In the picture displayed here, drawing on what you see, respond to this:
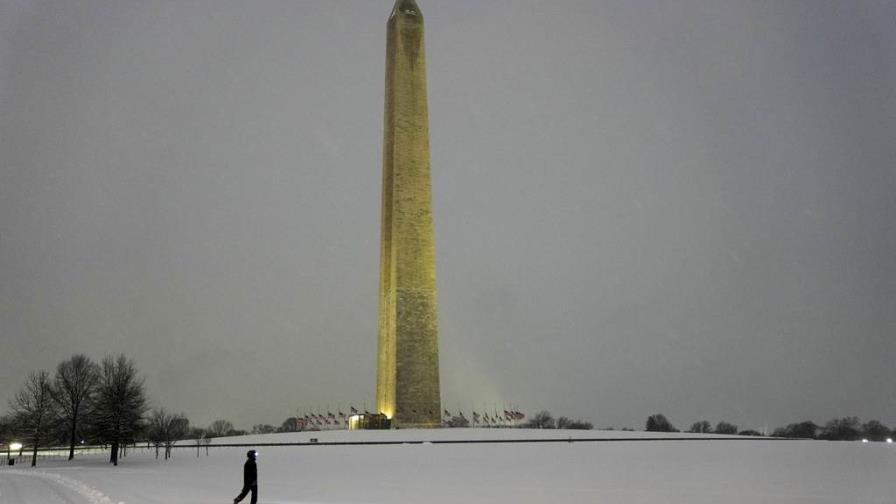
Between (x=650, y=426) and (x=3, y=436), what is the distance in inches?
2416

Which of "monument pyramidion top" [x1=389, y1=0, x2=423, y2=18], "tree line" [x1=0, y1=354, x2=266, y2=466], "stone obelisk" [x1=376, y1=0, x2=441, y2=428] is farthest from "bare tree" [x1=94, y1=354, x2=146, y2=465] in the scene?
"monument pyramidion top" [x1=389, y1=0, x2=423, y2=18]

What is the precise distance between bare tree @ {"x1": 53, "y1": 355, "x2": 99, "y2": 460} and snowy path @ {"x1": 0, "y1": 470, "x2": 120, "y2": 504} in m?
18.1

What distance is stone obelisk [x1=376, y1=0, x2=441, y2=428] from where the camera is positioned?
45.6 metres

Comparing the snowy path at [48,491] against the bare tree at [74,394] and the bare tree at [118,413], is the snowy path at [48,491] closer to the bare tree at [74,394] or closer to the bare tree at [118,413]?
the bare tree at [118,413]

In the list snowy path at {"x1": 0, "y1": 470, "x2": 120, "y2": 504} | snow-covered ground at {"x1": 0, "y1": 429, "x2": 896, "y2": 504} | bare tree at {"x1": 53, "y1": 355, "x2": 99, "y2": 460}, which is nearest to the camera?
snow-covered ground at {"x1": 0, "y1": 429, "x2": 896, "y2": 504}

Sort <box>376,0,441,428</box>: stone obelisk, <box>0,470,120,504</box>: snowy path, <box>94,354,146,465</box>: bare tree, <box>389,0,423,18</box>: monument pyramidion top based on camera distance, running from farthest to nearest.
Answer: <box>389,0,423,18</box>: monument pyramidion top, <box>376,0,441,428</box>: stone obelisk, <box>94,354,146,465</box>: bare tree, <box>0,470,120,504</box>: snowy path

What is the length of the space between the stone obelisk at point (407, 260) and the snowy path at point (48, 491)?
26076mm

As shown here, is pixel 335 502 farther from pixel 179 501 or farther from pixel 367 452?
pixel 367 452

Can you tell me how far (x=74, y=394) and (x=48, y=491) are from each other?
24.9 metres

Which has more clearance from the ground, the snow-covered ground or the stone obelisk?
the stone obelisk

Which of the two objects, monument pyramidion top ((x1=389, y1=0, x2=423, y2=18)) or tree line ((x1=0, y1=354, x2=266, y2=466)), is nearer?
tree line ((x1=0, y1=354, x2=266, y2=466))

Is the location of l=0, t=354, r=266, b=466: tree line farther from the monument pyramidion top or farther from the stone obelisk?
the monument pyramidion top

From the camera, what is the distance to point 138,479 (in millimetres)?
18422

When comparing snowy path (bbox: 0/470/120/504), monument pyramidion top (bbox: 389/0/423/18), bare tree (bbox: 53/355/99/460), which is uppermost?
monument pyramidion top (bbox: 389/0/423/18)
